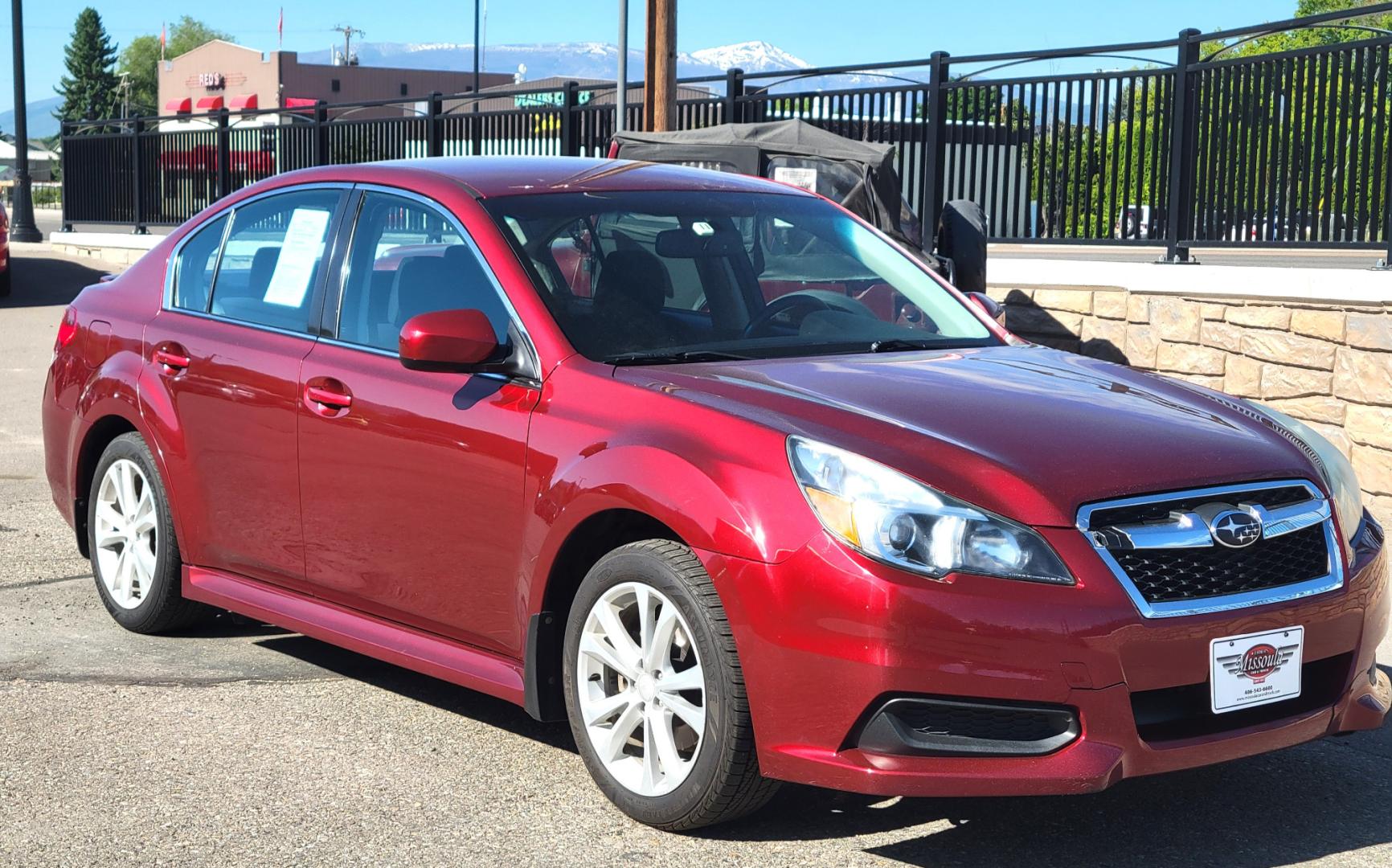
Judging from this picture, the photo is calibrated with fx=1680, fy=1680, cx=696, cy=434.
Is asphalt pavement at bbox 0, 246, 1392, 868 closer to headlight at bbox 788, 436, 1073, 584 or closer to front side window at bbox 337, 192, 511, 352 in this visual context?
headlight at bbox 788, 436, 1073, 584

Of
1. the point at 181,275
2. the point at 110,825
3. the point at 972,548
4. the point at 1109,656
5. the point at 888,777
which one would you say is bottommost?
the point at 110,825

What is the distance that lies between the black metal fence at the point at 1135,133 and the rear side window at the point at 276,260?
6212 mm

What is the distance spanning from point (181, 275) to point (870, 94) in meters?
8.74

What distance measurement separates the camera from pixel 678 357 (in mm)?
4504

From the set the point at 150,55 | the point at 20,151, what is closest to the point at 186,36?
the point at 150,55

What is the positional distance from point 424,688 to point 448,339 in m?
1.48

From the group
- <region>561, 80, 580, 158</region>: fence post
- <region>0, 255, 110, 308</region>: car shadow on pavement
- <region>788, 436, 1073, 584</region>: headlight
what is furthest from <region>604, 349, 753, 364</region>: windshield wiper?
<region>0, 255, 110, 308</region>: car shadow on pavement

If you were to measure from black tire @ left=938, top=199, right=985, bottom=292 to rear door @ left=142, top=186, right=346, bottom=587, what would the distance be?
179 inches

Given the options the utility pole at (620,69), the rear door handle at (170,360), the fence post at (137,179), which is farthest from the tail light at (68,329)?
the fence post at (137,179)

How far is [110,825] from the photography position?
4070 mm

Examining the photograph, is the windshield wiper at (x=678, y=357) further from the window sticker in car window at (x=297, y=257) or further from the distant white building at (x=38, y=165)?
the distant white building at (x=38, y=165)

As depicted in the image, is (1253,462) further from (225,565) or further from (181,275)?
(181,275)

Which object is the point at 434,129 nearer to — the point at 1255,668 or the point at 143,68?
the point at 1255,668

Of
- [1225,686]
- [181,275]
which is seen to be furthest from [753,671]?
[181,275]
